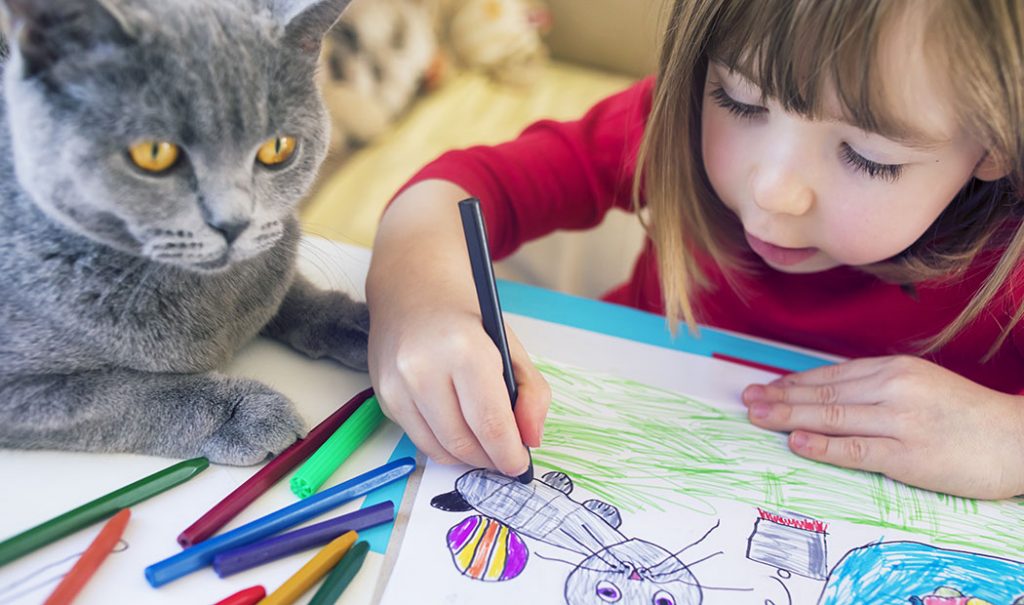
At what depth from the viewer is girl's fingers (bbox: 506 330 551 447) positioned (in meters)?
0.56

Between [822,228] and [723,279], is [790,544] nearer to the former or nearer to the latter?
[822,228]

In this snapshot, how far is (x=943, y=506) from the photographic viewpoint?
627 mm

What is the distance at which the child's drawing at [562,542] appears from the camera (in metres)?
0.50

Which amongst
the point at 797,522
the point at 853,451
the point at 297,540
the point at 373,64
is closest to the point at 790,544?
the point at 797,522

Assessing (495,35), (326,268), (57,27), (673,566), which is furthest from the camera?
(495,35)

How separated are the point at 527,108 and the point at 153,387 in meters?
1.27

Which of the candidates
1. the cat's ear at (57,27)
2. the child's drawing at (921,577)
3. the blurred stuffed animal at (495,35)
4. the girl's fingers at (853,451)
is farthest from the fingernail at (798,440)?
the blurred stuffed animal at (495,35)

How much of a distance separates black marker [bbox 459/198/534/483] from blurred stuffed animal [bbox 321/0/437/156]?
1.02 m

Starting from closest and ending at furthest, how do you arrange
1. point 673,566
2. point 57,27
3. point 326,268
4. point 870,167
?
point 57,27 → point 673,566 → point 870,167 → point 326,268

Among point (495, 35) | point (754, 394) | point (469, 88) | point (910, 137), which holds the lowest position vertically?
point (469, 88)

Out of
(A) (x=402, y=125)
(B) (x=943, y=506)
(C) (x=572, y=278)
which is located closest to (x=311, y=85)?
(B) (x=943, y=506)

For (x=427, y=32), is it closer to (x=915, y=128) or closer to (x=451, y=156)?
(x=451, y=156)

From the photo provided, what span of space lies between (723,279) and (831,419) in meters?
0.34

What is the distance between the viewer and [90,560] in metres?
0.46
